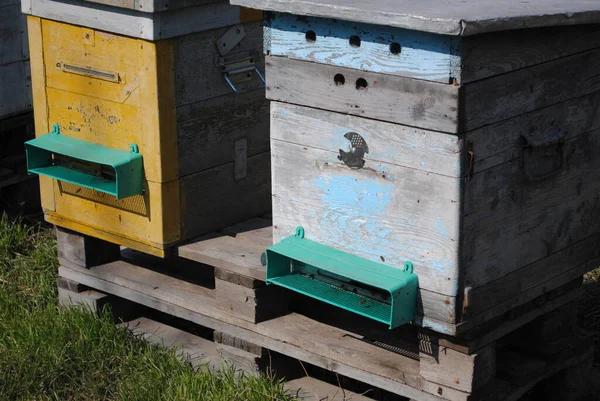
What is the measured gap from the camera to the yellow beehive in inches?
155

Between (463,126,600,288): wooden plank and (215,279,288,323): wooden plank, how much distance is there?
95 centimetres

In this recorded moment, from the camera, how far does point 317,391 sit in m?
3.88

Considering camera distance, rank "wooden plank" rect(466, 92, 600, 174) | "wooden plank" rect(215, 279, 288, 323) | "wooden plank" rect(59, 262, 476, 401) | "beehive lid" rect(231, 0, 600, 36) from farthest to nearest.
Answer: "wooden plank" rect(215, 279, 288, 323) < "wooden plank" rect(59, 262, 476, 401) < "wooden plank" rect(466, 92, 600, 174) < "beehive lid" rect(231, 0, 600, 36)

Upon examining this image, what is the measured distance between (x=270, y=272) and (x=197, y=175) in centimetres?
66

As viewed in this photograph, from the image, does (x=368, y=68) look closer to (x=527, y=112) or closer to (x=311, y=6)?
(x=311, y=6)

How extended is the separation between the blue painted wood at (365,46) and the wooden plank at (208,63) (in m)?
0.53

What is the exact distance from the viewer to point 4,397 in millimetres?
3928

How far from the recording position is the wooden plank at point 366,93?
10.1 ft

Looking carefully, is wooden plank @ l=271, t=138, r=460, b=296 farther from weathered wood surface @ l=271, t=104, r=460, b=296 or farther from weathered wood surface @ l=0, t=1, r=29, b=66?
weathered wood surface @ l=0, t=1, r=29, b=66

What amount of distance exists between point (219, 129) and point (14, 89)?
1.73 metres

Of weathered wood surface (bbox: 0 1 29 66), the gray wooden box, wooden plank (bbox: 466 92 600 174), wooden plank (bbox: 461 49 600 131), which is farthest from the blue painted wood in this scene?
weathered wood surface (bbox: 0 1 29 66)

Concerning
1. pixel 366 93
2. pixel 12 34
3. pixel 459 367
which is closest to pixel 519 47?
pixel 366 93

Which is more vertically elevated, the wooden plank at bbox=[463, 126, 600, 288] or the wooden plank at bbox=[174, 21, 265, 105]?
the wooden plank at bbox=[174, 21, 265, 105]

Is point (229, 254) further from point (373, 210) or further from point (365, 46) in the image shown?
point (365, 46)
